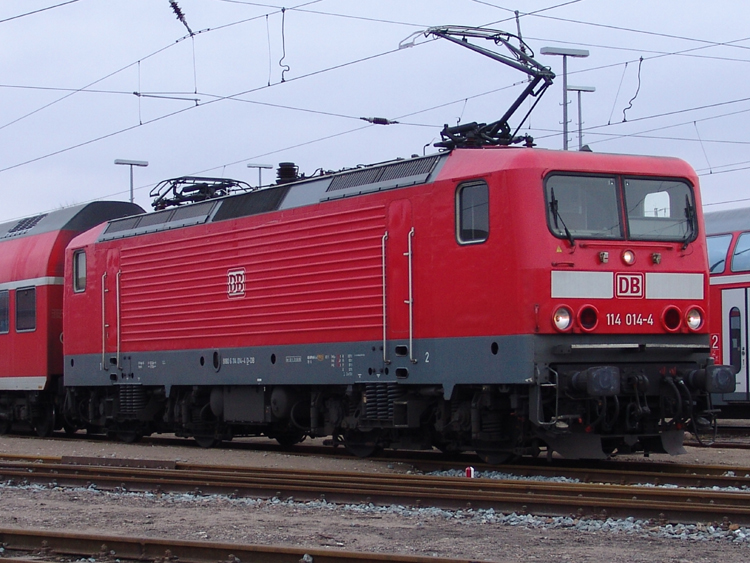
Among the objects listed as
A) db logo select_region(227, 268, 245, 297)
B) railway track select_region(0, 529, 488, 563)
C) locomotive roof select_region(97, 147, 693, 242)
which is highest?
locomotive roof select_region(97, 147, 693, 242)

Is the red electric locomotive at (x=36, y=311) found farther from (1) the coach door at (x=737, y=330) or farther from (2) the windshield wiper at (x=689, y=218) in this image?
(2) the windshield wiper at (x=689, y=218)

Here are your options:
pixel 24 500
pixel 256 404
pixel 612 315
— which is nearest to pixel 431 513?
pixel 612 315

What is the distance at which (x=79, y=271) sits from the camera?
20.5 m

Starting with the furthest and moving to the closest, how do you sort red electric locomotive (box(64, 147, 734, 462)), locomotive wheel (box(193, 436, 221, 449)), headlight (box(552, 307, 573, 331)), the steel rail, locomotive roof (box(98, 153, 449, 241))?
locomotive wheel (box(193, 436, 221, 449)) → locomotive roof (box(98, 153, 449, 241)) → red electric locomotive (box(64, 147, 734, 462)) → headlight (box(552, 307, 573, 331)) → the steel rail

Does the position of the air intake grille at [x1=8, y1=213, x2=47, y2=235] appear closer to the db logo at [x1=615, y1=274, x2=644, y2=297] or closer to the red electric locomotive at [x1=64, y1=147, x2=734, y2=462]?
the red electric locomotive at [x1=64, y1=147, x2=734, y2=462]

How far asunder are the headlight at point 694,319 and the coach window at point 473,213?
2617mm

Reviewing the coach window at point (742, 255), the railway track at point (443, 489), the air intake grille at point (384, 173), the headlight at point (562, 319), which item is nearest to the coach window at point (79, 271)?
the railway track at point (443, 489)

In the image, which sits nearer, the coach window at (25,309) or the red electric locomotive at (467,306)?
the red electric locomotive at (467,306)

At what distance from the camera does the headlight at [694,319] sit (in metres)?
12.8

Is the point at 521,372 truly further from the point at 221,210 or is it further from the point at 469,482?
the point at 221,210

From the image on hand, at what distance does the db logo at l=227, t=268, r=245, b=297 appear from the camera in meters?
16.6

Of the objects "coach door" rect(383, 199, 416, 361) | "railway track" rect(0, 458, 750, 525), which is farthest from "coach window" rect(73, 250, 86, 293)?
"coach door" rect(383, 199, 416, 361)

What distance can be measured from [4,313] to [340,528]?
15.3 m

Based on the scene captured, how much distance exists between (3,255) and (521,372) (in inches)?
577
